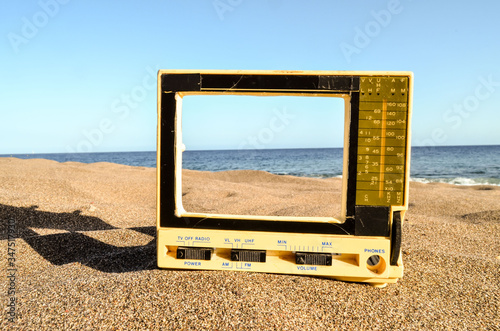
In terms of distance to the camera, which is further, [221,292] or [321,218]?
[321,218]

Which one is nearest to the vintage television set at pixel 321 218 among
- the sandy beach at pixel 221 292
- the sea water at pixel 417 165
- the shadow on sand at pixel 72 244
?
the sandy beach at pixel 221 292

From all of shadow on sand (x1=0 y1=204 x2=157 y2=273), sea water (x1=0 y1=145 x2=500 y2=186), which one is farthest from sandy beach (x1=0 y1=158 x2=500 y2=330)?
sea water (x1=0 y1=145 x2=500 y2=186)

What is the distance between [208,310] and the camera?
3.82ft

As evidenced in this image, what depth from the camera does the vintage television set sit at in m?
1.37

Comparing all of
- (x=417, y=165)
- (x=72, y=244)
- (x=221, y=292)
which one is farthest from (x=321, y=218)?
(x=417, y=165)

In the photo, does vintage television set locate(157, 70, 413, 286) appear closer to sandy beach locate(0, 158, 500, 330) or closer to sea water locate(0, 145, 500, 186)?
sandy beach locate(0, 158, 500, 330)

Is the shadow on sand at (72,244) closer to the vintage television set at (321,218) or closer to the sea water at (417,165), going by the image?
the vintage television set at (321,218)

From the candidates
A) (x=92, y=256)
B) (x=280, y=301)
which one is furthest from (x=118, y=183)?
(x=280, y=301)

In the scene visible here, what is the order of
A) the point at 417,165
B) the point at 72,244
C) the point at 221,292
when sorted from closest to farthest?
the point at 221,292 < the point at 72,244 < the point at 417,165

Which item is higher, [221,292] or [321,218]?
[321,218]

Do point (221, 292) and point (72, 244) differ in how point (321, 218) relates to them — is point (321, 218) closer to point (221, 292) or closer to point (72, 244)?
point (221, 292)

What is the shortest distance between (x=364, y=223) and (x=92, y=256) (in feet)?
4.91

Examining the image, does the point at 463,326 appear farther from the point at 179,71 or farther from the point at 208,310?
the point at 179,71

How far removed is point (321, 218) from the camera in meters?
1.40
